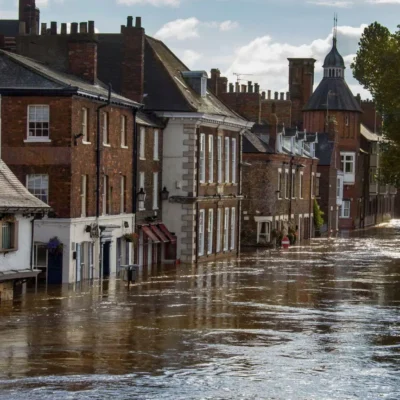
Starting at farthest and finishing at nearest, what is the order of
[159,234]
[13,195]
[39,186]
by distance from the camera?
[159,234]
[39,186]
[13,195]

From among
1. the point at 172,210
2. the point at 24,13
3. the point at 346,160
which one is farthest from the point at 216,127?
the point at 346,160

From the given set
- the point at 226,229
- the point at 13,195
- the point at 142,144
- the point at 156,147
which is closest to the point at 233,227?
the point at 226,229

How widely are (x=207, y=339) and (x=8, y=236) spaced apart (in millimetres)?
11555

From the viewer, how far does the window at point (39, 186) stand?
2026 inches

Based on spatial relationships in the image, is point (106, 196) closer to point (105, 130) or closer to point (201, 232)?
point (105, 130)

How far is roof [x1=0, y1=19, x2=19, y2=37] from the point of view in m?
88.1

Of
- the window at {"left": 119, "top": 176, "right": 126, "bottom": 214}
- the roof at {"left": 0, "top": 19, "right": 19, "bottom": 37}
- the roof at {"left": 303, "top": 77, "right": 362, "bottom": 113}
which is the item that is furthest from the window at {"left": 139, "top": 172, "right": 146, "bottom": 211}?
the roof at {"left": 303, "top": 77, "right": 362, "bottom": 113}

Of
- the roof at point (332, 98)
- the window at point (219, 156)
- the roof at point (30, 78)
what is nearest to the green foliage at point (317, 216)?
the roof at point (332, 98)

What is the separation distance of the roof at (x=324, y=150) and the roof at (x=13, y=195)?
2651 inches

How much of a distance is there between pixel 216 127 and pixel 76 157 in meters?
18.9

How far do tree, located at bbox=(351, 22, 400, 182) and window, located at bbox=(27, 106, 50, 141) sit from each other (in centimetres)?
2588

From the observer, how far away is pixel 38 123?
5141cm

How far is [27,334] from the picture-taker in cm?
3550

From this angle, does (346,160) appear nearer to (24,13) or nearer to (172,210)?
(24,13)
